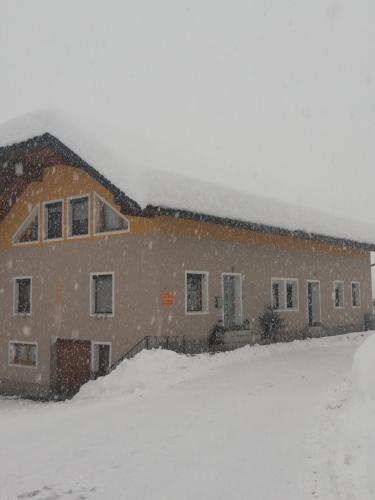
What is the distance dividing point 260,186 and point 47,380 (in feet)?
33.4

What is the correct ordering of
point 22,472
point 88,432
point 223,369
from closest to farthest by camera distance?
point 22,472 → point 88,432 → point 223,369

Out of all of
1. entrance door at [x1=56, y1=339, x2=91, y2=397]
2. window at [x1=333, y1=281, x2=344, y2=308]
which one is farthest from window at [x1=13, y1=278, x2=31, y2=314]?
window at [x1=333, y1=281, x2=344, y2=308]

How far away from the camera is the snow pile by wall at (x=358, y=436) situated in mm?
5334

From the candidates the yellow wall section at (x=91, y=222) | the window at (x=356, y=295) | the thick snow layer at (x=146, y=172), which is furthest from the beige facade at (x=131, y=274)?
the window at (x=356, y=295)

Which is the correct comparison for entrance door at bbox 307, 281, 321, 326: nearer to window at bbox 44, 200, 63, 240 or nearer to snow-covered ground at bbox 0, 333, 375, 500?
snow-covered ground at bbox 0, 333, 375, 500

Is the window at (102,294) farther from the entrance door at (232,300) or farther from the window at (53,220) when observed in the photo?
the entrance door at (232,300)

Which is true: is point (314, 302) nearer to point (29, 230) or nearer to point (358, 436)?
point (29, 230)

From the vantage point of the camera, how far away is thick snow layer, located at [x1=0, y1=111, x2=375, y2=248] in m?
14.1

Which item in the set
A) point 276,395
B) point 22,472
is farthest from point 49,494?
point 276,395

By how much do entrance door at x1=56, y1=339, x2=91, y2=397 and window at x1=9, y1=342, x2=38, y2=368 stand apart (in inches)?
45.8

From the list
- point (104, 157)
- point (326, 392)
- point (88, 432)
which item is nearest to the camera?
point (88, 432)

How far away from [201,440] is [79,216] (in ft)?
36.6

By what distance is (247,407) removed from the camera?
9.61 m

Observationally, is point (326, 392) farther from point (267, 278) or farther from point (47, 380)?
point (47, 380)
